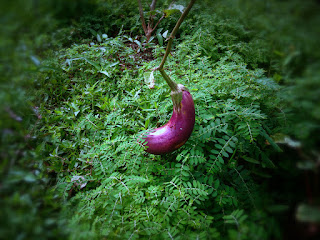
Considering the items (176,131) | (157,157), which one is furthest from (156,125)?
(176,131)

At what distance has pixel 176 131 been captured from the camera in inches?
48.9

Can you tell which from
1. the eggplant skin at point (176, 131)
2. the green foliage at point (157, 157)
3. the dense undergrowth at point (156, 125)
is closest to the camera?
the dense undergrowth at point (156, 125)

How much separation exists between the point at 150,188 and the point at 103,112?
0.89m

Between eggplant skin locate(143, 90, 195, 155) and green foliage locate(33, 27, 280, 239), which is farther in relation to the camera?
eggplant skin locate(143, 90, 195, 155)

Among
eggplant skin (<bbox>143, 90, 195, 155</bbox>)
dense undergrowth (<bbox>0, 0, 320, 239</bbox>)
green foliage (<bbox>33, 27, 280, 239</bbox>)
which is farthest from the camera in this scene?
eggplant skin (<bbox>143, 90, 195, 155</bbox>)

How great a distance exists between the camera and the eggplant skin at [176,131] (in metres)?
1.22

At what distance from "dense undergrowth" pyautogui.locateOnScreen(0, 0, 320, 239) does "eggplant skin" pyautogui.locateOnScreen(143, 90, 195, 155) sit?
0.26ft

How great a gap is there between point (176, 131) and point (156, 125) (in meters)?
0.39

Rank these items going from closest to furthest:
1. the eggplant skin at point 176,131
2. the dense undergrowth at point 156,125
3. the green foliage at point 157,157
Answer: the dense undergrowth at point 156,125 → the green foliage at point 157,157 → the eggplant skin at point 176,131

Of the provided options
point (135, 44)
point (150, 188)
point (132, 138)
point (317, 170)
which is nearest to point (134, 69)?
point (135, 44)

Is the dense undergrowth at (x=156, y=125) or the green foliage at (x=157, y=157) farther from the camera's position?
the green foliage at (x=157, y=157)

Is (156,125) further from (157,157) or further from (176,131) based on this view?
(176,131)

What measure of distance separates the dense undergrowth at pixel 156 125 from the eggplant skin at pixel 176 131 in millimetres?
80

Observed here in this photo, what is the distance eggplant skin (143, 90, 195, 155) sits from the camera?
1.22 meters
